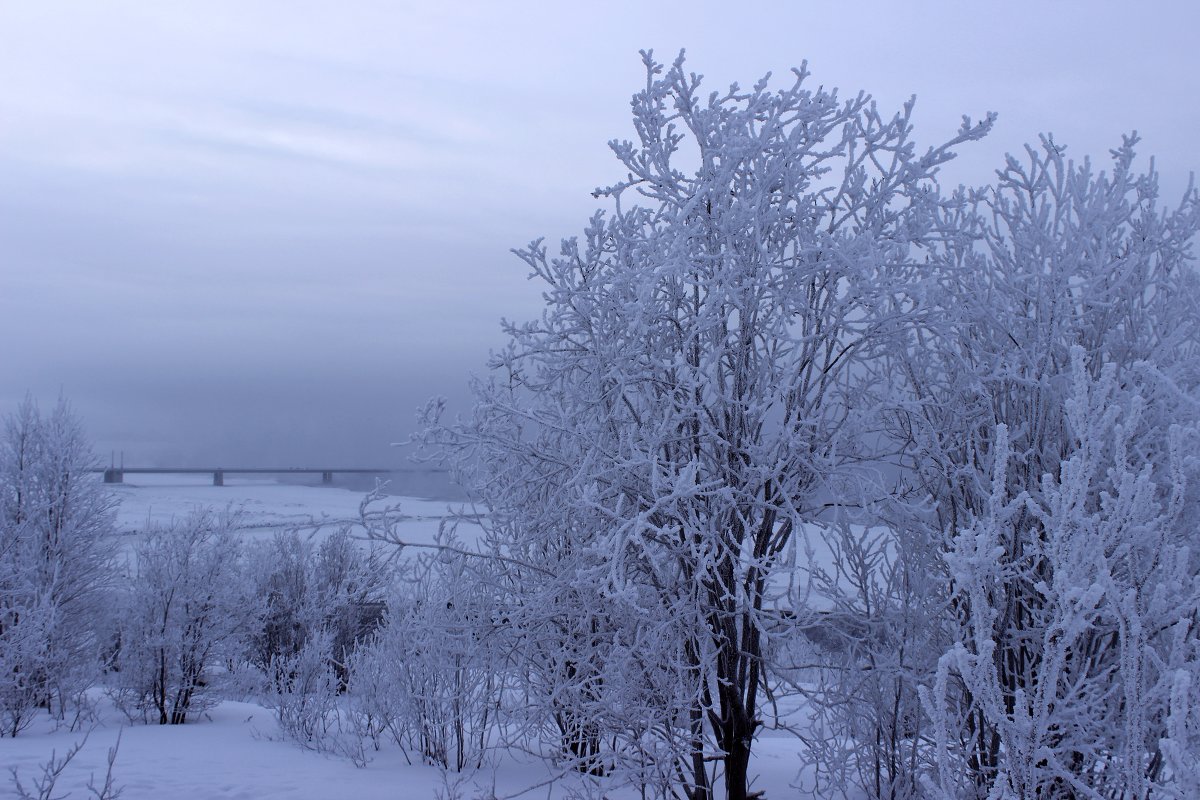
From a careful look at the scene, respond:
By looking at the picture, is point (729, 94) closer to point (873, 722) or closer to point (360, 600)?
point (873, 722)

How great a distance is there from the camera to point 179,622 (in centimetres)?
1766

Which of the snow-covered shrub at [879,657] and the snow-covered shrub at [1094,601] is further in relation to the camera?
the snow-covered shrub at [879,657]

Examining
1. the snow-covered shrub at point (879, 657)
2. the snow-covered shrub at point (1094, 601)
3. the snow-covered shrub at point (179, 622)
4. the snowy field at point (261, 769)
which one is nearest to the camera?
the snow-covered shrub at point (1094, 601)

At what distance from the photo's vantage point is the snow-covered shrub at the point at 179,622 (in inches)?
674

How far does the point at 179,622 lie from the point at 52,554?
2869 mm

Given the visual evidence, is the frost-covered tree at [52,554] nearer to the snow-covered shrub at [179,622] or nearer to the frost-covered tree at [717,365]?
the snow-covered shrub at [179,622]

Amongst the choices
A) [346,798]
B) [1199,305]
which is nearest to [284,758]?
[346,798]

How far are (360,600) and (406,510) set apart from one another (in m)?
18.2

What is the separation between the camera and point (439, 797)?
746 centimetres

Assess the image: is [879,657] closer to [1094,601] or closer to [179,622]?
[1094,601]

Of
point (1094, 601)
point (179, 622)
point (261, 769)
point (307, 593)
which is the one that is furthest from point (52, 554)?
point (1094, 601)

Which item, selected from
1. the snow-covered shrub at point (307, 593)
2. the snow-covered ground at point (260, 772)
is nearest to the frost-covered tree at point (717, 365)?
the snow-covered ground at point (260, 772)

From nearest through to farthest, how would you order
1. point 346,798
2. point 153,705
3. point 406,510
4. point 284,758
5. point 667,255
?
1. point 667,255
2. point 406,510
3. point 346,798
4. point 284,758
5. point 153,705

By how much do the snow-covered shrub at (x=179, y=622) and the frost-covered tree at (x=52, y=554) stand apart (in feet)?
2.58
